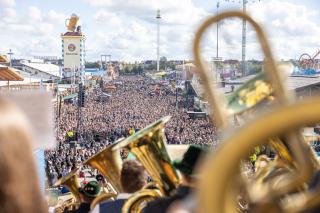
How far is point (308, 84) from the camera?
26625 mm

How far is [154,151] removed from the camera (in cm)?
315

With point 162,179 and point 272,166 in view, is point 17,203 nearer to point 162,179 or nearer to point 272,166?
point 272,166

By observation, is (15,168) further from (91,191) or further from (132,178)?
(91,191)

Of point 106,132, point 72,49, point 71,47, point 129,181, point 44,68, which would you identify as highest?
point 71,47

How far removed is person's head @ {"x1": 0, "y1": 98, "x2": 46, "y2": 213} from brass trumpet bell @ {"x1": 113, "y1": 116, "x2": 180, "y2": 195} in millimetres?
1932

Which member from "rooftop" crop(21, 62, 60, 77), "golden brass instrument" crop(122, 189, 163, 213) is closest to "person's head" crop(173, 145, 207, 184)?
"golden brass instrument" crop(122, 189, 163, 213)

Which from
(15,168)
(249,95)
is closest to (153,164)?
(249,95)

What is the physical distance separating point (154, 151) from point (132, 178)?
1.78 feet

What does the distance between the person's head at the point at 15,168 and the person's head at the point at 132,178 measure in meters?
2.48

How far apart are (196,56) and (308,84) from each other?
2595cm

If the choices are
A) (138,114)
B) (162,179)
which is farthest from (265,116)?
(138,114)

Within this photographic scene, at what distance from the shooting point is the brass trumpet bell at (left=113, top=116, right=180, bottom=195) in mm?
3028

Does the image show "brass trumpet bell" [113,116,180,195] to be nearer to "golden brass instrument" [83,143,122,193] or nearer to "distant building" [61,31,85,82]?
"golden brass instrument" [83,143,122,193]

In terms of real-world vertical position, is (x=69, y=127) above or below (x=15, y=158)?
below
